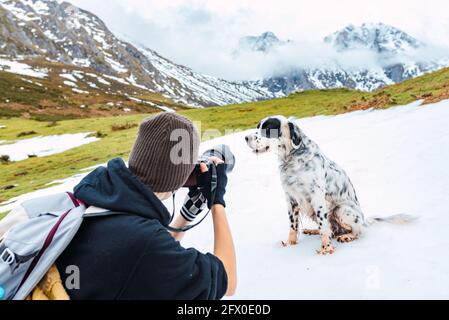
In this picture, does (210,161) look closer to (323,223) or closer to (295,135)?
(295,135)

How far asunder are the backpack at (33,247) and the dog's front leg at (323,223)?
12.7 ft

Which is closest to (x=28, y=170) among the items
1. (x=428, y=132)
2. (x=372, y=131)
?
(x=372, y=131)

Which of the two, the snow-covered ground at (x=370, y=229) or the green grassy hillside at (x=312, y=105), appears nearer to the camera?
the snow-covered ground at (x=370, y=229)

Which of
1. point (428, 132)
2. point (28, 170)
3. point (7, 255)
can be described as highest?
point (428, 132)

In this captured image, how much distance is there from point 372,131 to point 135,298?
40.7 feet

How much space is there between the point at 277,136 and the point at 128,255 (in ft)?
12.8

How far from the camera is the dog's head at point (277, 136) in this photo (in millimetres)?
5664

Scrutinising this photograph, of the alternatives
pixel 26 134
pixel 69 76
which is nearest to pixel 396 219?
pixel 26 134

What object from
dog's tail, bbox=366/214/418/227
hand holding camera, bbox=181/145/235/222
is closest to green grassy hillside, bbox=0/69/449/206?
dog's tail, bbox=366/214/418/227

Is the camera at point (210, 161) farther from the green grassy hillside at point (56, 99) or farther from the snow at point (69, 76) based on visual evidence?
the snow at point (69, 76)

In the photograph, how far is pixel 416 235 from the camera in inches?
217

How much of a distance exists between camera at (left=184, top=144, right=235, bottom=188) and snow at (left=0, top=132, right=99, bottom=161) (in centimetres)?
2704

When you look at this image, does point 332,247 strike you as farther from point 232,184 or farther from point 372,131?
point 372,131

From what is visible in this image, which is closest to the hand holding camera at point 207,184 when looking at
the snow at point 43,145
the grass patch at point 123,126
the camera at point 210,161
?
the camera at point 210,161
